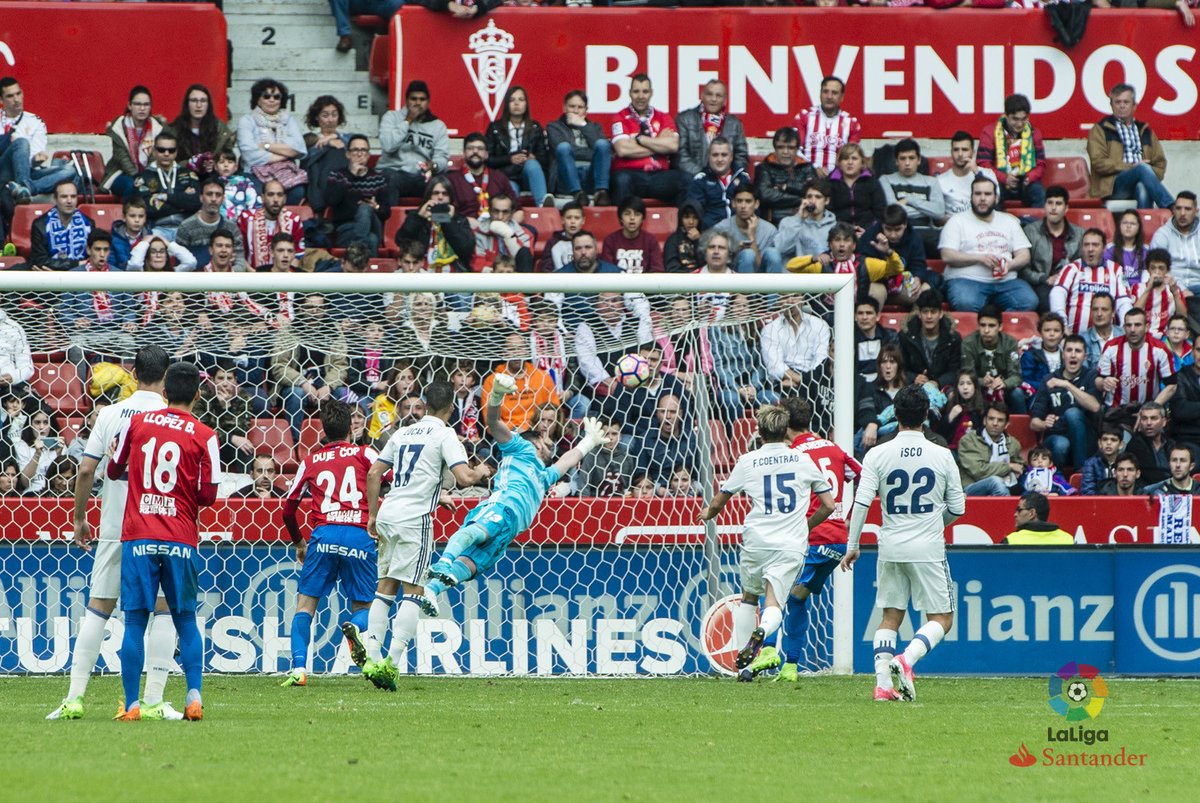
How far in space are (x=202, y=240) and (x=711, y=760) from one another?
988 cm

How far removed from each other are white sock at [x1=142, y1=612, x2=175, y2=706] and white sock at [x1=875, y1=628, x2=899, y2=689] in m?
4.15

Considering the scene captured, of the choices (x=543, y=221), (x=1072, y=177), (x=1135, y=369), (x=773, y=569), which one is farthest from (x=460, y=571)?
(x=1072, y=177)

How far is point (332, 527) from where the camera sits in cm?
1127

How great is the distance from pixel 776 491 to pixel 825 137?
7539 mm

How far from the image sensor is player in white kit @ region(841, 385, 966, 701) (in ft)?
34.0

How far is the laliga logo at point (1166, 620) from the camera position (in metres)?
12.3

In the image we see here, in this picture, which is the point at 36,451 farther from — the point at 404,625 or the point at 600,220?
the point at 600,220

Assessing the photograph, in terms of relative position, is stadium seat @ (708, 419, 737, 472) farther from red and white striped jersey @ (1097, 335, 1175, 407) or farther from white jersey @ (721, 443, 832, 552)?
red and white striped jersey @ (1097, 335, 1175, 407)

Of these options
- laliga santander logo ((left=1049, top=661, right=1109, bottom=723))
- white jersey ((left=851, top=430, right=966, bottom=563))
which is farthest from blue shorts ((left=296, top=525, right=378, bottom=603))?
laliga santander logo ((left=1049, top=661, right=1109, bottom=723))

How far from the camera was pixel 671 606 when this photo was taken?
12.5m

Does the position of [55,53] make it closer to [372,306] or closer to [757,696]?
[372,306]

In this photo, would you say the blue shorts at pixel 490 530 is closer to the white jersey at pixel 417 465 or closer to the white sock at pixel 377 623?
the white jersey at pixel 417 465

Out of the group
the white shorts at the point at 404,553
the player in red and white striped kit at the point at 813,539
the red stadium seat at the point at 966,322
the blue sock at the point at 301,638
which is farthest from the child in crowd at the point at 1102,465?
the blue sock at the point at 301,638

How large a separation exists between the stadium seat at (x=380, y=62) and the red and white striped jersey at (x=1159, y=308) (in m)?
8.55
